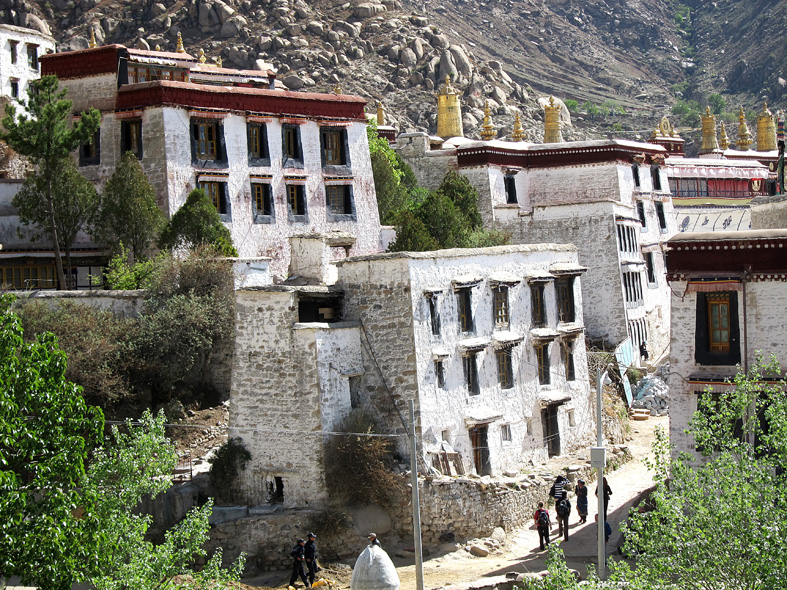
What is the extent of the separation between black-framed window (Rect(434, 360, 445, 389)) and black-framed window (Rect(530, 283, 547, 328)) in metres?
5.30

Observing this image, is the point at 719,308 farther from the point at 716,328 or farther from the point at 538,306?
the point at 538,306

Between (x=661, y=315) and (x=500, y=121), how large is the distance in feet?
141

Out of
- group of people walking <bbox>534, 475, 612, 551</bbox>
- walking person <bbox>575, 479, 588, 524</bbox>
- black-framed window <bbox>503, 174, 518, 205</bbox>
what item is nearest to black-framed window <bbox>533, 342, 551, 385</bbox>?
group of people walking <bbox>534, 475, 612, 551</bbox>

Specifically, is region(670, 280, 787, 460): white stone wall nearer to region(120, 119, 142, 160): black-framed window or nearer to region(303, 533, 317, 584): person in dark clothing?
region(303, 533, 317, 584): person in dark clothing

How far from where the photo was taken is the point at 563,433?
36.3 m

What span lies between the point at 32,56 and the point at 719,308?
1652 inches

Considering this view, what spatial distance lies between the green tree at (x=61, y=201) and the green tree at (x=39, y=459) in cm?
1887

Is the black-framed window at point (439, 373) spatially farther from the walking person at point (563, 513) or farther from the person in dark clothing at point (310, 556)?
the person in dark clothing at point (310, 556)

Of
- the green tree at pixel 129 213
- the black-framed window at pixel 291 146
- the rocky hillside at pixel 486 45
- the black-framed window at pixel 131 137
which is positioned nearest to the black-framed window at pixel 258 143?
the black-framed window at pixel 291 146

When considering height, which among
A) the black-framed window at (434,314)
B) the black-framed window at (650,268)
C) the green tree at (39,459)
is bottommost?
the green tree at (39,459)

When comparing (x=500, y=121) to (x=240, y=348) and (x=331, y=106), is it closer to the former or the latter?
(x=331, y=106)

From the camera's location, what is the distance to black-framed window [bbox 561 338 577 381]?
37.4 metres

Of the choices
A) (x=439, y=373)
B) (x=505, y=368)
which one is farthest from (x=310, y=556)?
(x=505, y=368)

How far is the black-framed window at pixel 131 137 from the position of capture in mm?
40969
